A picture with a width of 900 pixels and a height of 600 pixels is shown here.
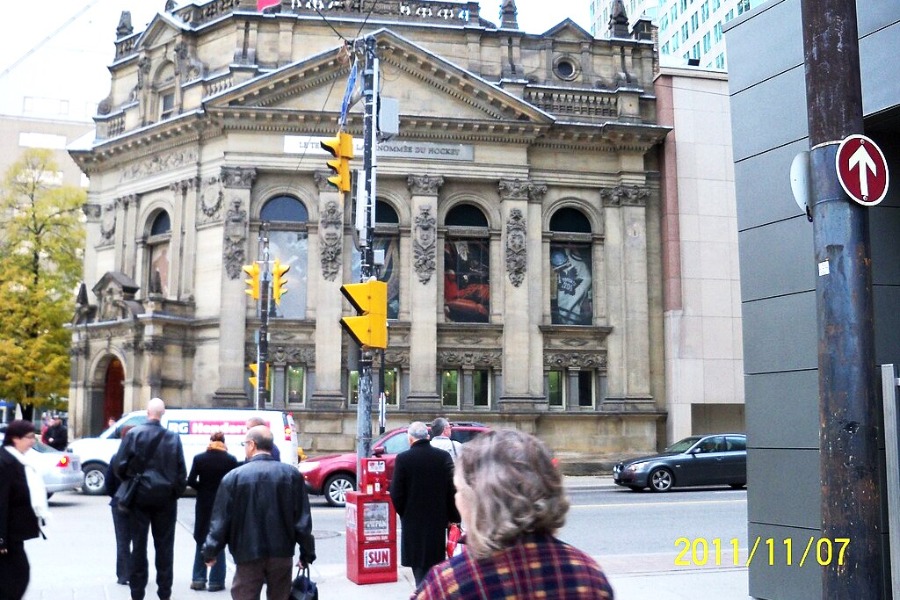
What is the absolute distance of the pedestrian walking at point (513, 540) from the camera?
2744 millimetres

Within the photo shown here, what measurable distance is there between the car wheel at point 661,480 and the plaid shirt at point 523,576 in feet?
72.9

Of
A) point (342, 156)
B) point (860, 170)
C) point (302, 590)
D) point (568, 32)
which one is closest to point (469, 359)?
point (568, 32)

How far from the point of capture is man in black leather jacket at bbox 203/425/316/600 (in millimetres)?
7137

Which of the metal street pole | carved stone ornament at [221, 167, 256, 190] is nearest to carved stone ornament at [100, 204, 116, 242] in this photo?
carved stone ornament at [221, 167, 256, 190]

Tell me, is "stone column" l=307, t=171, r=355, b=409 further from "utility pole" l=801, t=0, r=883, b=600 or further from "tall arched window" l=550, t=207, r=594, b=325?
"utility pole" l=801, t=0, r=883, b=600

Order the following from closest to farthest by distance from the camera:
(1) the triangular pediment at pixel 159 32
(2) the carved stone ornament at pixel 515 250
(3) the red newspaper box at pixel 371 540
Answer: (3) the red newspaper box at pixel 371 540
(2) the carved stone ornament at pixel 515 250
(1) the triangular pediment at pixel 159 32

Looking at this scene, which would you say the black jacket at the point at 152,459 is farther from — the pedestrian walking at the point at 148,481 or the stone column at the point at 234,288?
the stone column at the point at 234,288

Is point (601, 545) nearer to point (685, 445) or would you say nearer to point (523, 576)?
point (685, 445)

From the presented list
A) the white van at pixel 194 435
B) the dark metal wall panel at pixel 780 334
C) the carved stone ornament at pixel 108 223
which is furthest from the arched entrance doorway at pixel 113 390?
the dark metal wall panel at pixel 780 334

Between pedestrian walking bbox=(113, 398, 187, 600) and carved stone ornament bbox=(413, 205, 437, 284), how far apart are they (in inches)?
940

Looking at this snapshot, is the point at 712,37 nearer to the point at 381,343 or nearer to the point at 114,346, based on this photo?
the point at 114,346

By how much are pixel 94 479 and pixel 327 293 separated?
39.3 feet

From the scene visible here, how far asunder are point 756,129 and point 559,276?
25975 millimetres

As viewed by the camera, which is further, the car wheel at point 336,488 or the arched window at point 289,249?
the arched window at point 289,249
